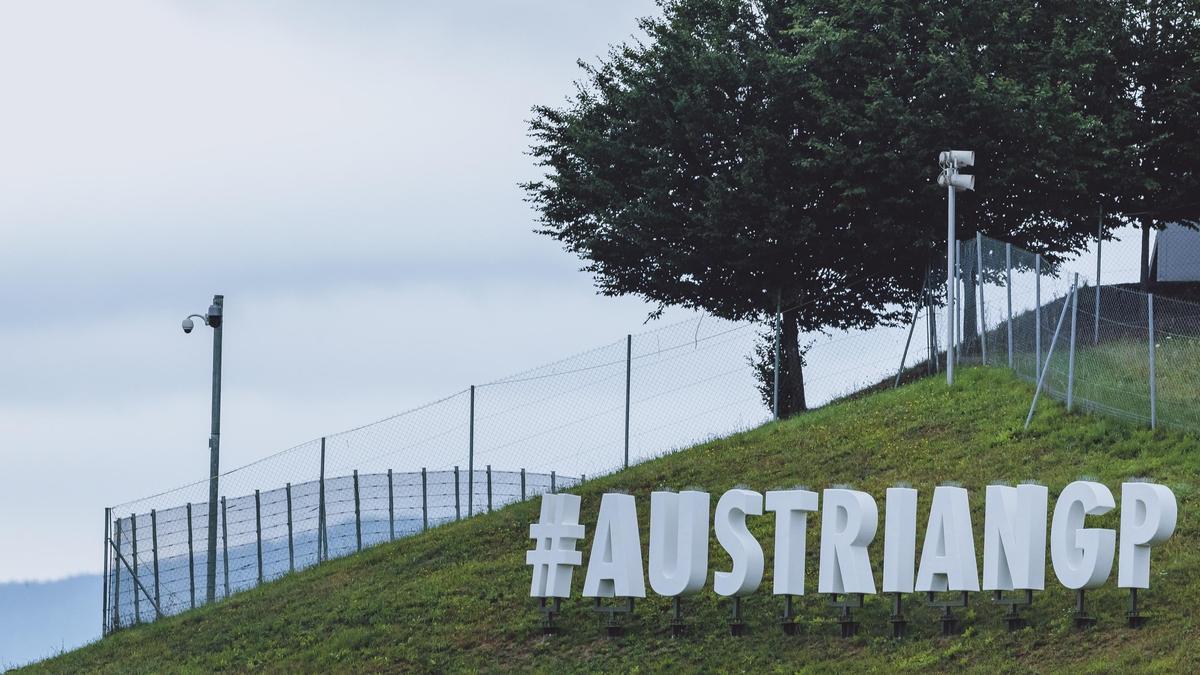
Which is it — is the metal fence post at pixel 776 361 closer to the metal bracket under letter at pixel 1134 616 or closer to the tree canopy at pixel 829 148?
the tree canopy at pixel 829 148

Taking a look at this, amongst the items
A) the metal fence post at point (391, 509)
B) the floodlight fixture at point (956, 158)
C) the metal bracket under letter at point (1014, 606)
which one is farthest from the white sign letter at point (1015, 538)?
the metal fence post at point (391, 509)

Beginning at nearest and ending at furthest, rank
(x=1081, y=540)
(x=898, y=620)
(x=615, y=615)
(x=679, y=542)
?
→ (x=1081, y=540), (x=898, y=620), (x=679, y=542), (x=615, y=615)

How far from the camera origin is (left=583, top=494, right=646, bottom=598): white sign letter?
82.5ft

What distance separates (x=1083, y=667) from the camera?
68.1 ft

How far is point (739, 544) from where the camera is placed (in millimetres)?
24312

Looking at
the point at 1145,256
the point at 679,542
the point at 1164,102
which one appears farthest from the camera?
the point at 1145,256

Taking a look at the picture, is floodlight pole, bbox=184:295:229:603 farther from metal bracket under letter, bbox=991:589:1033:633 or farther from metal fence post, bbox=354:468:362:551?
metal bracket under letter, bbox=991:589:1033:633

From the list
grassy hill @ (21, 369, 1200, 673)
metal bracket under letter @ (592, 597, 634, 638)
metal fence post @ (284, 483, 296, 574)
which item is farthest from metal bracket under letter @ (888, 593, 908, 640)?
metal fence post @ (284, 483, 296, 574)

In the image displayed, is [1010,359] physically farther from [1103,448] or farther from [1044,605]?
[1044,605]

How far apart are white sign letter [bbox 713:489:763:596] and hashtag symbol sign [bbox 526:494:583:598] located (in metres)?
2.42

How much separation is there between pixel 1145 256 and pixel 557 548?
24.7 meters

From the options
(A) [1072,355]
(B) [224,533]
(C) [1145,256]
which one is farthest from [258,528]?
(C) [1145,256]

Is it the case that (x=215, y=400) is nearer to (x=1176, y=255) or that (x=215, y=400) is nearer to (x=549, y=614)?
(x=549, y=614)

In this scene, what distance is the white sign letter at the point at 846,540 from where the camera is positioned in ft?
76.9
